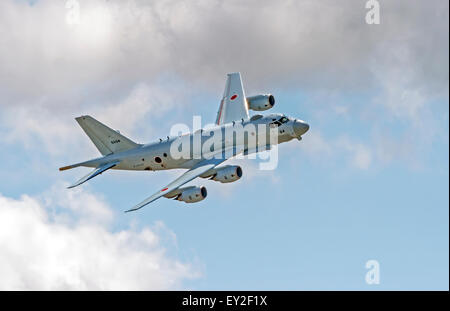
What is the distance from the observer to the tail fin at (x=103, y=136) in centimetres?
8381

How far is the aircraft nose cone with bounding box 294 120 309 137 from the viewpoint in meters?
79.7

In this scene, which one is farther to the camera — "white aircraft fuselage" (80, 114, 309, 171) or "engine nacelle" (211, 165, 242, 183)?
"white aircraft fuselage" (80, 114, 309, 171)

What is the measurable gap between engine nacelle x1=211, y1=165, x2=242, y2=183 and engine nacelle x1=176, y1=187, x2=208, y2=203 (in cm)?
199

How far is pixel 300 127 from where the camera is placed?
7969 cm

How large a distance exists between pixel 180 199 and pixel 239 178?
6481 millimetres

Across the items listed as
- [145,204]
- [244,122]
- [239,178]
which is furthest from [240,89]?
[145,204]

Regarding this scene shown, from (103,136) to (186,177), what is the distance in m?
13.3

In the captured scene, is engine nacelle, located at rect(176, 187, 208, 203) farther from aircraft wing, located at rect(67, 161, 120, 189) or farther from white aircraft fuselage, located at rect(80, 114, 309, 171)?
aircraft wing, located at rect(67, 161, 120, 189)

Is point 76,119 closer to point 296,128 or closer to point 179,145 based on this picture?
point 179,145

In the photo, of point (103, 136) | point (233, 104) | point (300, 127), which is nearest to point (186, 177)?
point (103, 136)

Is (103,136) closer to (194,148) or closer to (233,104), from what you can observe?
(194,148)

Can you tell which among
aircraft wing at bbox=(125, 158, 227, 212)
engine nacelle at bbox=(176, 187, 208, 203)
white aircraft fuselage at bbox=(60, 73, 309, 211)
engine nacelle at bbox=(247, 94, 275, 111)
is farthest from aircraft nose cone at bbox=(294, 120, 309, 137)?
engine nacelle at bbox=(176, 187, 208, 203)

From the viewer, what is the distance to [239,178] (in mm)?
76500

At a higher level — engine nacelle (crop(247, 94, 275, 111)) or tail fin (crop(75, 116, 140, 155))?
engine nacelle (crop(247, 94, 275, 111))
